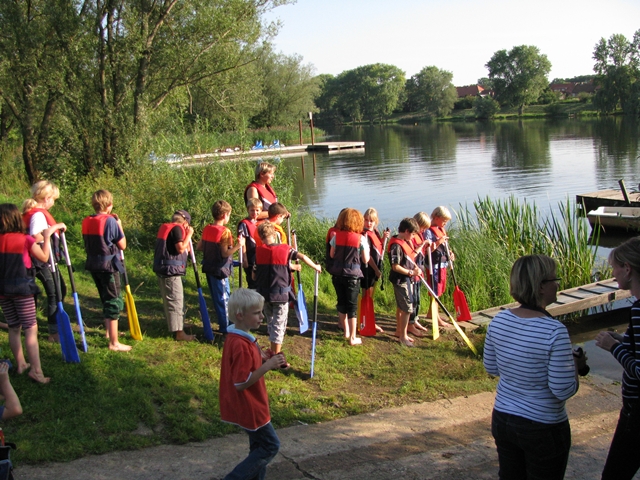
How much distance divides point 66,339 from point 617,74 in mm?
86608

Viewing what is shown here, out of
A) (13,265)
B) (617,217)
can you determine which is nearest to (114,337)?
(13,265)

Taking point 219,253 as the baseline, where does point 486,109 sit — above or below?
above

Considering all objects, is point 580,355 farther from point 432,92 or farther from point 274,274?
point 432,92

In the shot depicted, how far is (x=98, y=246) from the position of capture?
6.33m

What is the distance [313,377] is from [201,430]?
171 centimetres

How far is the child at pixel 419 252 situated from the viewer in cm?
777

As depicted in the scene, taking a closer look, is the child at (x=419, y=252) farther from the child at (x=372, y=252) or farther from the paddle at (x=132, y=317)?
the paddle at (x=132, y=317)

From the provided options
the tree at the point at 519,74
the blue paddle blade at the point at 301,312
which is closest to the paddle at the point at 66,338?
the blue paddle blade at the point at 301,312

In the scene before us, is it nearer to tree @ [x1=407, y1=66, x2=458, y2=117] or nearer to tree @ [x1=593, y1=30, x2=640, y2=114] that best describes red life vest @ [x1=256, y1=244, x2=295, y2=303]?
tree @ [x1=593, y1=30, x2=640, y2=114]

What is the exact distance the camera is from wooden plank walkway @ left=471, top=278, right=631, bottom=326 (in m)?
8.91

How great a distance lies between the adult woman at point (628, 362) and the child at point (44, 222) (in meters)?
4.96

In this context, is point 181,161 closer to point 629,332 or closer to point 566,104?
point 629,332

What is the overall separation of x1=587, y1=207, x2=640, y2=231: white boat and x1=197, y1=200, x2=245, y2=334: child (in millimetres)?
13655

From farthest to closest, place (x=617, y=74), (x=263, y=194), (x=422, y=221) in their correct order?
(x=617, y=74)
(x=263, y=194)
(x=422, y=221)
